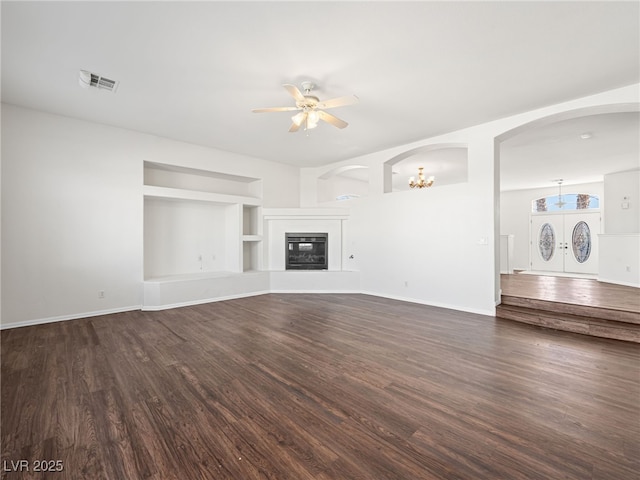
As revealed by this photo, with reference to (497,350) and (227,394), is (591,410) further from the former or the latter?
(227,394)

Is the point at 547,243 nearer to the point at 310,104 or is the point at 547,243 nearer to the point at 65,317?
the point at 310,104

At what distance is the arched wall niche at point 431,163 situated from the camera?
19.0 feet

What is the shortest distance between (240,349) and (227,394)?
0.92m

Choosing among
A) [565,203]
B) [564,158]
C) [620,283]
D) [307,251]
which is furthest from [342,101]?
[565,203]

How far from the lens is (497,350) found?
3.14m

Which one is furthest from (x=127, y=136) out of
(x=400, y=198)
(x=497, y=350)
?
(x=497, y=350)

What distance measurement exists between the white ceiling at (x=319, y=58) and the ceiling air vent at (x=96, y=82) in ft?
0.31

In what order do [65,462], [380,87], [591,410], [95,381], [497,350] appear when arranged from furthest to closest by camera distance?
[380,87] < [497,350] < [95,381] < [591,410] < [65,462]

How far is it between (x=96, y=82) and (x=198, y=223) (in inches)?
131

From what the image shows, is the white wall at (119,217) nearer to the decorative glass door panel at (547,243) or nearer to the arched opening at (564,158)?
the arched opening at (564,158)

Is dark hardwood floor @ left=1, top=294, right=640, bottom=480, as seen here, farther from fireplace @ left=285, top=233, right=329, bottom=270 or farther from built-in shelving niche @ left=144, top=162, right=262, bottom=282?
fireplace @ left=285, top=233, right=329, bottom=270

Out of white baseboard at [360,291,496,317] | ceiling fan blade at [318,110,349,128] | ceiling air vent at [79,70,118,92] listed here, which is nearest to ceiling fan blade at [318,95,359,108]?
ceiling fan blade at [318,110,349,128]

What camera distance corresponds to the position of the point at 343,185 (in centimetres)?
887

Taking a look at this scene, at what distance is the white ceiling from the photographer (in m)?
2.33
